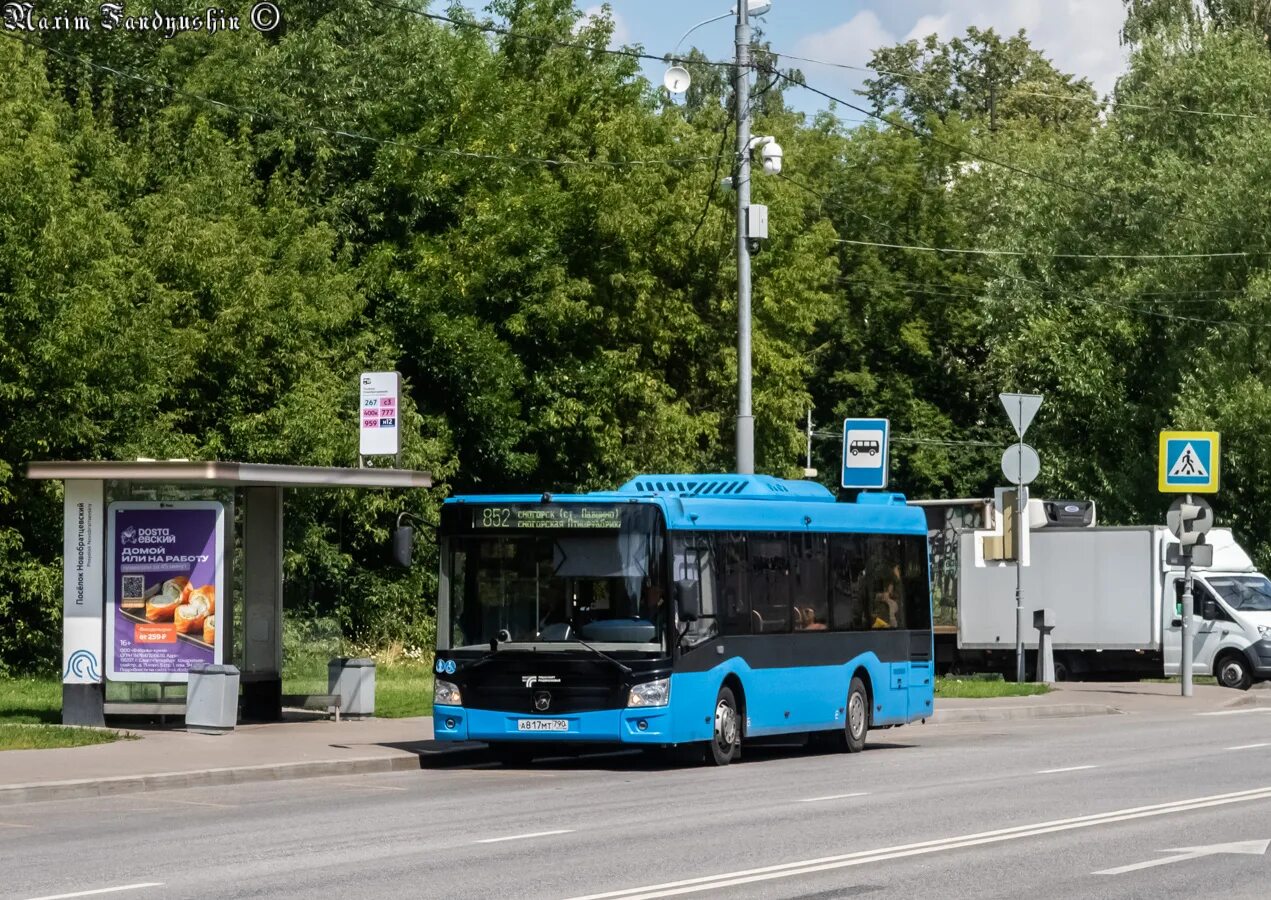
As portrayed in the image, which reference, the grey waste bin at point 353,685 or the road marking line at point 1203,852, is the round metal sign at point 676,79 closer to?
the grey waste bin at point 353,685

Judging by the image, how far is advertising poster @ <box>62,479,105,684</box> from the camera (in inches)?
858

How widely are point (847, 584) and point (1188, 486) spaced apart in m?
12.5

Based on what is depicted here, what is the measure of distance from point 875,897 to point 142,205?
27.8 m

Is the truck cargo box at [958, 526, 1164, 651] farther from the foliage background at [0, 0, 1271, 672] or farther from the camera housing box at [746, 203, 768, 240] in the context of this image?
the camera housing box at [746, 203, 768, 240]

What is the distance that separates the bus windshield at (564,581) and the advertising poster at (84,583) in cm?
436

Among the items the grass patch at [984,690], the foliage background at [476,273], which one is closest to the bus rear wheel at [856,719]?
the grass patch at [984,690]

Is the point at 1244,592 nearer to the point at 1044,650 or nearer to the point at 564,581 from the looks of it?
the point at 1044,650

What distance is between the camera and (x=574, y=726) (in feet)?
62.5

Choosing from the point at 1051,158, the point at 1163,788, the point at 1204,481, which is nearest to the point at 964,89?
the point at 1051,158

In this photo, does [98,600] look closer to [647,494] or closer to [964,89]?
[647,494]

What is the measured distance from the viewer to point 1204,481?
108 ft

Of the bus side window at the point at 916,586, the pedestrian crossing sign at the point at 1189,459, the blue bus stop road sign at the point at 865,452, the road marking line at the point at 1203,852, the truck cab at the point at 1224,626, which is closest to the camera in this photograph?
the road marking line at the point at 1203,852

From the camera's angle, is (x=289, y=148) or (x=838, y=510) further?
(x=289, y=148)

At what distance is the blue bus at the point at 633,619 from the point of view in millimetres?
19156
